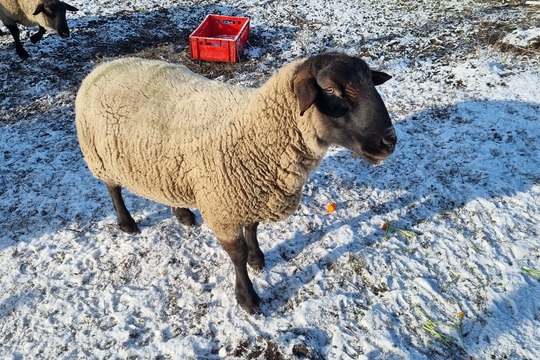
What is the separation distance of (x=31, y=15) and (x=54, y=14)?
0.50m

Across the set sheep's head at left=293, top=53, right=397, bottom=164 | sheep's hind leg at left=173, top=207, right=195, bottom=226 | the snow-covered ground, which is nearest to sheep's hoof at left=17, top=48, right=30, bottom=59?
the snow-covered ground

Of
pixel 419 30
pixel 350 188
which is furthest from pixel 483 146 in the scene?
pixel 419 30

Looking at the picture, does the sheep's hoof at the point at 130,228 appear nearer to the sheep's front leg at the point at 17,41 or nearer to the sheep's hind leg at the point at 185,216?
the sheep's hind leg at the point at 185,216

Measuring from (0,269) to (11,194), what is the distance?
49.7 inches

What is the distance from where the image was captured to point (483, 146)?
17.6 ft

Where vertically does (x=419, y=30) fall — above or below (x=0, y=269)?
above

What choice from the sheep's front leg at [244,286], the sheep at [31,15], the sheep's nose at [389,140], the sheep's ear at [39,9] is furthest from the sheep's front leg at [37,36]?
the sheep's nose at [389,140]

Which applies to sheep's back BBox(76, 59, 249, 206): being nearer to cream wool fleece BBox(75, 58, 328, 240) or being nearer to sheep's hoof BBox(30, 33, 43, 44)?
cream wool fleece BBox(75, 58, 328, 240)

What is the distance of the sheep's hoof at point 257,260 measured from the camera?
3.97 m

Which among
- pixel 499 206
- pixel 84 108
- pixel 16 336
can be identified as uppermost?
pixel 84 108

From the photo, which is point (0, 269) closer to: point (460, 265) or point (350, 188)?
point (350, 188)

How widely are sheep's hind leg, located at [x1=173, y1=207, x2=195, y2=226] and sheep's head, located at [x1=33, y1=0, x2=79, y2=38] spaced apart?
18.0 feet

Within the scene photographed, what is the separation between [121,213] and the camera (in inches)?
168

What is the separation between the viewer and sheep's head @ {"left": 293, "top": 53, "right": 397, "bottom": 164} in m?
2.43
